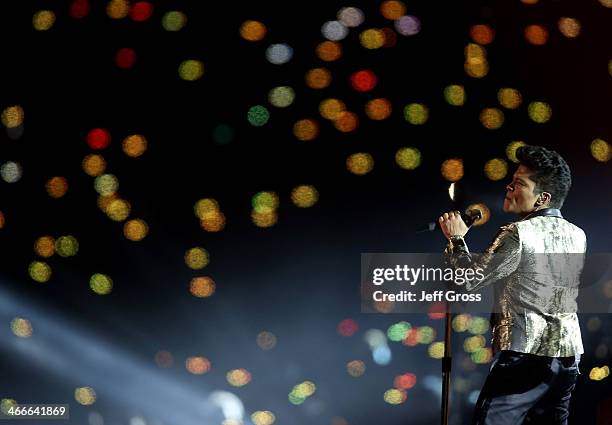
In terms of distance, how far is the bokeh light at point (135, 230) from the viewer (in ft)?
8.32

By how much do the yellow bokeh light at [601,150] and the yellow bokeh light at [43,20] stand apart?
211 centimetres

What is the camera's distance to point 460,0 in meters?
2.68

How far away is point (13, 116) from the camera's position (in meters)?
2.53

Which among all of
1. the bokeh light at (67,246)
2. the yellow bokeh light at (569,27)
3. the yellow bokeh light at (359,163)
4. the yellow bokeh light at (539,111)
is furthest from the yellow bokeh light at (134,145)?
the yellow bokeh light at (569,27)

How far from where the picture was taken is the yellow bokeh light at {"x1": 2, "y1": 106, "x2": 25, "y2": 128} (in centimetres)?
253

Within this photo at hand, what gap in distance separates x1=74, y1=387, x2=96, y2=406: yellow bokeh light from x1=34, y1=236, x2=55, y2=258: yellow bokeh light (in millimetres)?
498

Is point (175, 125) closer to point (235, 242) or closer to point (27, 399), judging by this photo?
point (235, 242)

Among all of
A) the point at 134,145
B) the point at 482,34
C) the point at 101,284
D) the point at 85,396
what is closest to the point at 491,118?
the point at 482,34

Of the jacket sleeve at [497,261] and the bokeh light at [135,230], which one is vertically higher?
the bokeh light at [135,230]

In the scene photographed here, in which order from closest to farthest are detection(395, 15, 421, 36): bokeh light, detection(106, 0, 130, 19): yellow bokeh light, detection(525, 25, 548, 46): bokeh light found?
detection(106, 0, 130, 19): yellow bokeh light → detection(395, 15, 421, 36): bokeh light → detection(525, 25, 548, 46): bokeh light

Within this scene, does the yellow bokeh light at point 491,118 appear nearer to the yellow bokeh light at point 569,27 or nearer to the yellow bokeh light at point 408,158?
the yellow bokeh light at point 408,158

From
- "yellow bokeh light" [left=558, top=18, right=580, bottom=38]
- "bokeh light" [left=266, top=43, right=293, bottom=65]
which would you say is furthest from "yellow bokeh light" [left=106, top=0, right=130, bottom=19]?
"yellow bokeh light" [left=558, top=18, right=580, bottom=38]

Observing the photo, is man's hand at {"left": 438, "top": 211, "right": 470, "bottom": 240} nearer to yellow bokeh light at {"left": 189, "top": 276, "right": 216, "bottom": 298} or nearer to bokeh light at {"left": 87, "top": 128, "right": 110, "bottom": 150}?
yellow bokeh light at {"left": 189, "top": 276, "right": 216, "bottom": 298}

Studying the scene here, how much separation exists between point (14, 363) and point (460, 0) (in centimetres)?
210
